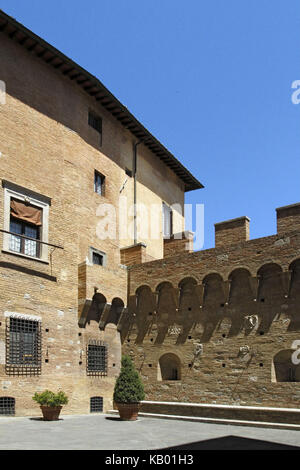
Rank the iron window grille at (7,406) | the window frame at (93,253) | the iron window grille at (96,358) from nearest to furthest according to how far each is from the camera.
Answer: the iron window grille at (7,406) < the iron window grille at (96,358) < the window frame at (93,253)

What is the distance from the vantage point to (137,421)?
17.1 metres

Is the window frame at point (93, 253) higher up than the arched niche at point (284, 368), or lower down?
higher up

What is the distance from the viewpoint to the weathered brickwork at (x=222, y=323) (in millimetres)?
17547

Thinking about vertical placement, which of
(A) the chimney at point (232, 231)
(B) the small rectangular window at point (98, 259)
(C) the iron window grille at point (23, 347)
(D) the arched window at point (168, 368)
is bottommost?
(D) the arched window at point (168, 368)

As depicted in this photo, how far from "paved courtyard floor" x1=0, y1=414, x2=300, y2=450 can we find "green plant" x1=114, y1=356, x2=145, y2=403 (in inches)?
28.5

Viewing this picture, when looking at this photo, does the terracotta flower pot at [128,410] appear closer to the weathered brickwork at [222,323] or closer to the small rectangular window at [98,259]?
the weathered brickwork at [222,323]

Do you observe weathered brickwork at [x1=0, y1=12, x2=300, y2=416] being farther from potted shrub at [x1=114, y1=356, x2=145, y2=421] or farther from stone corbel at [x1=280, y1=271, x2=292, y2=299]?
potted shrub at [x1=114, y1=356, x2=145, y2=421]

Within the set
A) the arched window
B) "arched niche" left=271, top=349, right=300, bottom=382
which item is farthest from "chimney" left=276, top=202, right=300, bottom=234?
the arched window

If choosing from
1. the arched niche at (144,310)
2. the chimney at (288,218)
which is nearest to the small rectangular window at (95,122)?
the arched niche at (144,310)

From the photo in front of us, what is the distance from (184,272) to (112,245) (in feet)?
11.8

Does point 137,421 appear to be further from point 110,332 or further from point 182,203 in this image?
point 182,203

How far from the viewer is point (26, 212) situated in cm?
1817

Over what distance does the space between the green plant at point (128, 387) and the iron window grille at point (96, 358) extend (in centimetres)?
225

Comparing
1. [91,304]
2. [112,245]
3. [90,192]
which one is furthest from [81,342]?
[90,192]
